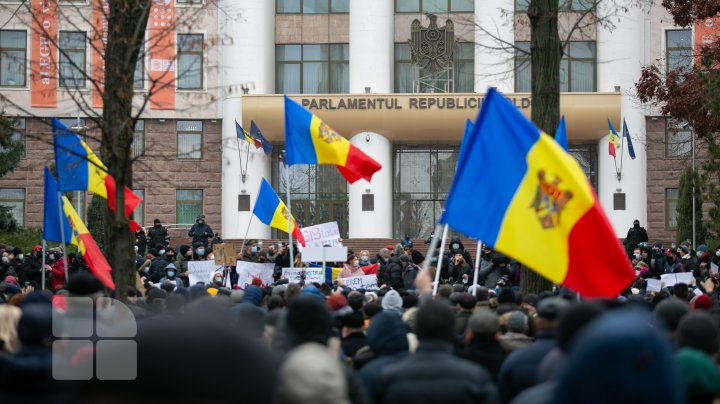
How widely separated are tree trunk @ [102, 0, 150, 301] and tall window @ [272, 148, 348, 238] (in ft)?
102

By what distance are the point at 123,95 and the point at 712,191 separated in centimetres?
1978

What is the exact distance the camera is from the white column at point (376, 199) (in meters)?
43.5

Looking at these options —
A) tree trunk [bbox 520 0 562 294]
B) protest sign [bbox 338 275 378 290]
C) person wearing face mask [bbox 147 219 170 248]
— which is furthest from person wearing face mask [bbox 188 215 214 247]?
tree trunk [bbox 520 0 562 294]

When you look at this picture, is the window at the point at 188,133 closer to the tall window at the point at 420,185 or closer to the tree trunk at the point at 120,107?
the tall window at the point at 420,185

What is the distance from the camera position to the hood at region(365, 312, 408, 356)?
8.16 m

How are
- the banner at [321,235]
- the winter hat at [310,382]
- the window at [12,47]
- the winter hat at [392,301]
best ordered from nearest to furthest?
the winter hat at [310,382] → the winter hat at [392,301] → the banner at [321,235] → the window at [12,47]

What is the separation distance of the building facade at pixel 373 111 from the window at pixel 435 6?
0.06m

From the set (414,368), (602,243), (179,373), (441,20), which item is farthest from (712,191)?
(179,373)

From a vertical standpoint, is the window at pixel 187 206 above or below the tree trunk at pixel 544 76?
below

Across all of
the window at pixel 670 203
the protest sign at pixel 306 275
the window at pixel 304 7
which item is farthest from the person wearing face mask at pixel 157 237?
the window at pixel 670 203

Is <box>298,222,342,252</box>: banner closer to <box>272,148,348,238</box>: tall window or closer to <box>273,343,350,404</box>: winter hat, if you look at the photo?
<box>272,148,348,238</box>: tall window

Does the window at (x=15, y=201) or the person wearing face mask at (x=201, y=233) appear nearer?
the person wearing face mask at (x=201, y=233)

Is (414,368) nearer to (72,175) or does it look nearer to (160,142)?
(72,175)

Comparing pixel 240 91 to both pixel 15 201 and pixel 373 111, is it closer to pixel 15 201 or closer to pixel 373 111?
pixel 373 111
